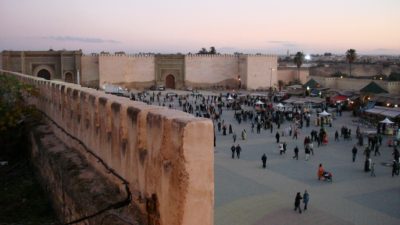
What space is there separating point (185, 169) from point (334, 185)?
11.4 m

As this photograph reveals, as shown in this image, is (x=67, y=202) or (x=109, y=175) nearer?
(x=109, y=175)

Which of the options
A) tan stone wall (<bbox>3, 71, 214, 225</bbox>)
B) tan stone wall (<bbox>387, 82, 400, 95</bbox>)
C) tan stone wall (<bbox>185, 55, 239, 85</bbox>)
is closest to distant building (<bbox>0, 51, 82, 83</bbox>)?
tan stone wall (<bbox>185, 55, 239, 85</bbox>)

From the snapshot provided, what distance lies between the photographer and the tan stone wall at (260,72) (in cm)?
5181

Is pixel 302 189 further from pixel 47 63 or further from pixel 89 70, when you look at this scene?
pixel 47 63

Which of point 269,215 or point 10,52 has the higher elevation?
point 10,52

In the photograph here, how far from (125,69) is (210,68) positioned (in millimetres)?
10019

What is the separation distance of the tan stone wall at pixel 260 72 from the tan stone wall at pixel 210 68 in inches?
80.6

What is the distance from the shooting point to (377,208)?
38.0 ft

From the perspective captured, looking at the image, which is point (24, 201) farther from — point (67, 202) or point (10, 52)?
point (10, 52)

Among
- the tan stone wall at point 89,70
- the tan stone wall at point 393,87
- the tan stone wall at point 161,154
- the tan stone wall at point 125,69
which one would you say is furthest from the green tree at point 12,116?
the tan stone wall at point 125,69

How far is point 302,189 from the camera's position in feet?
43.2

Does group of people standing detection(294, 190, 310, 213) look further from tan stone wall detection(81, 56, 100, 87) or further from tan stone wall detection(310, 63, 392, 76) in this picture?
tan stone wall detection(310, 63, 392, 76)

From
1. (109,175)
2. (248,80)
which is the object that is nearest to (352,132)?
(109,175)

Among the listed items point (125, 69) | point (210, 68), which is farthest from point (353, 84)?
point (125, 69)
